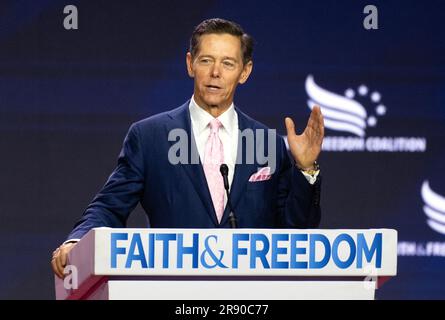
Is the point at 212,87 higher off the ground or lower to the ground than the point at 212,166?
higher

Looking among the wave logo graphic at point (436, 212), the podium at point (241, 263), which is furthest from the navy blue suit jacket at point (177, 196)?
the wave logo graphic at point (436, 212)

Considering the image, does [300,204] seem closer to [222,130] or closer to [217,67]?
[222,130]

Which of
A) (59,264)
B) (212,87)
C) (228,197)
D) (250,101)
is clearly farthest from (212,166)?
(250,101)

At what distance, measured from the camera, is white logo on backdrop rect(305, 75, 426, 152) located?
5117 millimetres

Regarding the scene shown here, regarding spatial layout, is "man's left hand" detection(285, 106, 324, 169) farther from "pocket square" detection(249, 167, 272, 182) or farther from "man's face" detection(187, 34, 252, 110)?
"man's face" detection(187, 34, 252, 110)

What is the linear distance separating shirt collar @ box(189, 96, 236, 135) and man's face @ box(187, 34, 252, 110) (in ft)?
0.10

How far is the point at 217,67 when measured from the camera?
389 cm

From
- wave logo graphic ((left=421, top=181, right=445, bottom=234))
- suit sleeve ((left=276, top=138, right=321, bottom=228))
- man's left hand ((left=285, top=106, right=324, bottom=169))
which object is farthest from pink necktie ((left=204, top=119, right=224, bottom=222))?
wave logo graphic ((left=421, top=181, right=445, bottom=234))

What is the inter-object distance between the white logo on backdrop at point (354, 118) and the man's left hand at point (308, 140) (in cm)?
172

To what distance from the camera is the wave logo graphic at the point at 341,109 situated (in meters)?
5.12

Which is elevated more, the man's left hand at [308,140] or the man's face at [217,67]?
the man's face at [217,67]

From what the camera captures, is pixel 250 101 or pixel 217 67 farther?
pixel 250 101

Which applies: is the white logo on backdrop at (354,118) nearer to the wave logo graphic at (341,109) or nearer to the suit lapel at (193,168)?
the wave logo graphic at (341,109)

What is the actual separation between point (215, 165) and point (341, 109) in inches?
56.5
